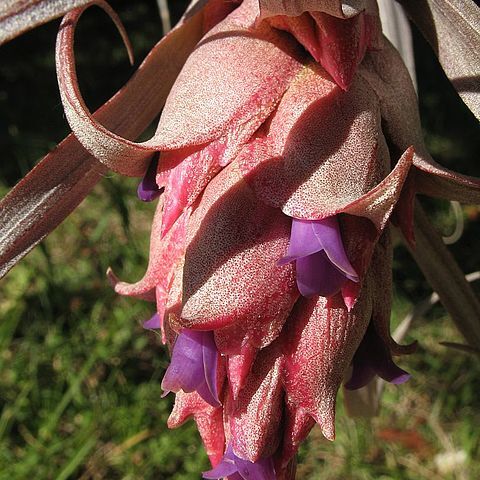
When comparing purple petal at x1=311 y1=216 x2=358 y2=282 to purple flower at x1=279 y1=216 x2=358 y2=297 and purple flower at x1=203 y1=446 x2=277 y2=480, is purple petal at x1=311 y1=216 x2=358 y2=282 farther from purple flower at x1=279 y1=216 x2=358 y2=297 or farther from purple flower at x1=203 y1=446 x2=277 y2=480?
purple flower at x1=203 y1=446 x2=277 y2=480

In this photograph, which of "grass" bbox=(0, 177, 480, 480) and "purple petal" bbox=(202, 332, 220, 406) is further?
"grass" bbox=(0, 177, 480, 480)

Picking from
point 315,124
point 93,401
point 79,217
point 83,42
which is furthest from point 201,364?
point 83,42

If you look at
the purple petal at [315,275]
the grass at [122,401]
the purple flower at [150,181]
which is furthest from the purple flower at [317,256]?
the grass at [122,401]

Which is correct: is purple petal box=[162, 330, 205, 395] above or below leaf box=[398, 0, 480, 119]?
below

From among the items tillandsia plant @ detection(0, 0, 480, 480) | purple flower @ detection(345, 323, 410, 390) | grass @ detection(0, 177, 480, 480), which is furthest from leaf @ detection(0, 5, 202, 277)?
grass @ detection(0, 177, 480, 480)

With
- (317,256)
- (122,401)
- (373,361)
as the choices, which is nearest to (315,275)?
(317,256)

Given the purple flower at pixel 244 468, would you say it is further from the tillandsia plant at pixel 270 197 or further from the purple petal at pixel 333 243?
the purple petal at pixel 333 243
